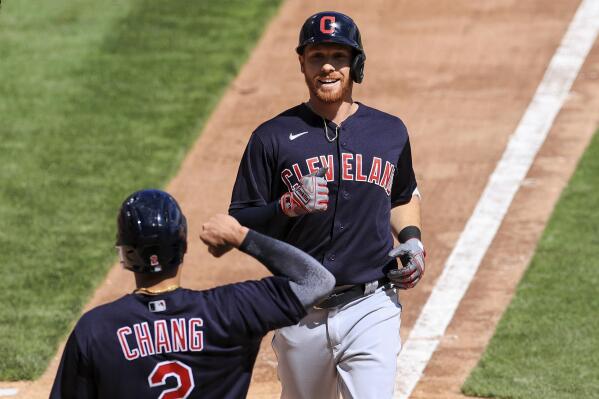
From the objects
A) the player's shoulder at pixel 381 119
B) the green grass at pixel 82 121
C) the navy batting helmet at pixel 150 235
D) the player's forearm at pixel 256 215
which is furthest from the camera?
the green grass at pixel 82 121

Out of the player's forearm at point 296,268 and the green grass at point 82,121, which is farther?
the green grass at point 82,121

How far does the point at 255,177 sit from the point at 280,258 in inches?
55.2

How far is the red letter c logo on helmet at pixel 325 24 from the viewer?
5.43m

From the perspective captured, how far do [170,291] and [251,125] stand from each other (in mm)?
7330

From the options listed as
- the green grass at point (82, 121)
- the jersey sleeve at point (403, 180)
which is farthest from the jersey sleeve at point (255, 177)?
the green grass at point (82, 121)

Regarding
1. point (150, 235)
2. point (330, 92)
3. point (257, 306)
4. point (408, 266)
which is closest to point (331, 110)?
point (330, 92)

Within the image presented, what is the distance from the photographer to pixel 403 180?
5684 millimetres

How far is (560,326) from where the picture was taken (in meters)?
8.22

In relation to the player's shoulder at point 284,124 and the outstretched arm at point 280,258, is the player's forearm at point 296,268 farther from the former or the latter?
the player's shoulder at point 284,124

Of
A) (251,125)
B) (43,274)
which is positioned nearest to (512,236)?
(251,125)

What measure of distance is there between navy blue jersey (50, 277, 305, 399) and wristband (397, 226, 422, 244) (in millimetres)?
1697

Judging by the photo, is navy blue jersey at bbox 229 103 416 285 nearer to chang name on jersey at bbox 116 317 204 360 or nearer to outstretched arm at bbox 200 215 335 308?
outstretched arm at bbox 200 215 335 308

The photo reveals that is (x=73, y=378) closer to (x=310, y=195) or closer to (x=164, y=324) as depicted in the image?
(x=164, y=324)

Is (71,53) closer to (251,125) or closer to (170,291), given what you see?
(251,125)
